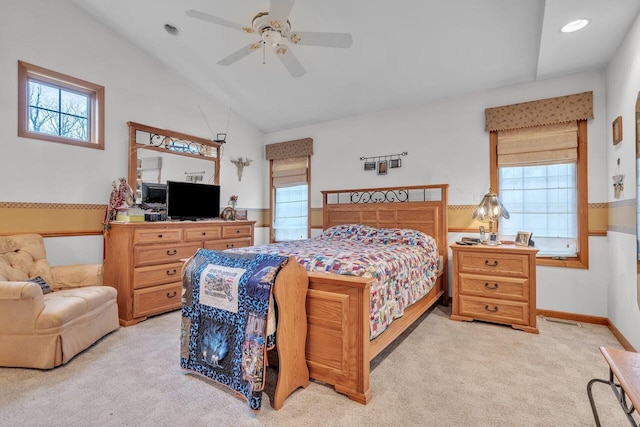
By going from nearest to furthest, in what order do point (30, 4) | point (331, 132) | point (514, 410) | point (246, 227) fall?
point (514, 410)
point (30, 4)
point (246, 227)
point (331, 132)

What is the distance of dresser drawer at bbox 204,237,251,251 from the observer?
13.5 ft

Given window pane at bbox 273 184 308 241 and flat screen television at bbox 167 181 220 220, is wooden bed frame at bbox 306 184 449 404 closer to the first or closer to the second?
flat screen television at bbox 167 181 220 220

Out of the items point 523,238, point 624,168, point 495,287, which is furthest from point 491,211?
point 624,168

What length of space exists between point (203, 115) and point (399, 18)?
128 inches

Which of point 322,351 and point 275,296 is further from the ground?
point 275,296

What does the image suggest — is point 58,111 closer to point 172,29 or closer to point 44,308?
point 172,29

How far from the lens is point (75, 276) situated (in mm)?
3066

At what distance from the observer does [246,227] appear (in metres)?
4.69

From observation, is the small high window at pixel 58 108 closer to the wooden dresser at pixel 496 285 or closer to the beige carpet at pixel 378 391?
the beige carpet at pixel 378 391

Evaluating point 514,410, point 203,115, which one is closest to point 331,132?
point 203,115

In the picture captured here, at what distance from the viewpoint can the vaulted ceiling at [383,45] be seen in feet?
8.94

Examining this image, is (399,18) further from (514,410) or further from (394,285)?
(514,410)

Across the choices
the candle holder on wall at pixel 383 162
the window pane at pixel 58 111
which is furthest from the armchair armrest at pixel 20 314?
the candle holder on wall at pixel 383 162

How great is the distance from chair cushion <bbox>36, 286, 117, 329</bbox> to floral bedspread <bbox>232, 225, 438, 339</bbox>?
137 centimetres
